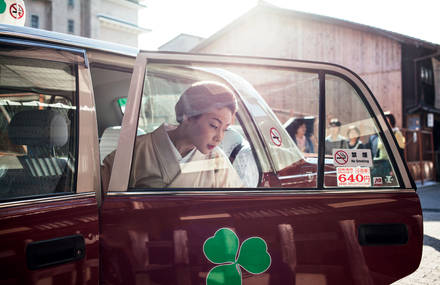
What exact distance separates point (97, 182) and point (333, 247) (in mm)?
1036

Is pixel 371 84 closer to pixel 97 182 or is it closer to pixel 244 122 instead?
pixel 244 122

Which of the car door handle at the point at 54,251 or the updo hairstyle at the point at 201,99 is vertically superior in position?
the updo hairstyle at the point at 201,99

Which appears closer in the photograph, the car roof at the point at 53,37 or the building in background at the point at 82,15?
the car roof at the point at 53,37

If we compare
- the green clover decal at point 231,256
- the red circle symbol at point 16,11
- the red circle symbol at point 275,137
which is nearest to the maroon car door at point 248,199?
the green clover decal at point 231,256

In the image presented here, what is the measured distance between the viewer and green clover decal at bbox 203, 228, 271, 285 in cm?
154

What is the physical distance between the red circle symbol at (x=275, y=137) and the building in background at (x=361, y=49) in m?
15.5

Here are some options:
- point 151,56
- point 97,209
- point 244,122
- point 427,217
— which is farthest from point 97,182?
point 427,217

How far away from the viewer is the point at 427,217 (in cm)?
748

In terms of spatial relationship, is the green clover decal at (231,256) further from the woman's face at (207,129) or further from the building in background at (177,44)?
the building in background at (177,44)

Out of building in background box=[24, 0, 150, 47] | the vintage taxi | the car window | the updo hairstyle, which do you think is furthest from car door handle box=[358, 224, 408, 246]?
building in background box=[24, 0, 150, 47]

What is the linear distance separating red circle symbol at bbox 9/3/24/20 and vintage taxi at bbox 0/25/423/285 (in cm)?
64

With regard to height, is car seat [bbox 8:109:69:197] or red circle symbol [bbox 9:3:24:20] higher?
red circle symbol [bbox 9:3:24:20]

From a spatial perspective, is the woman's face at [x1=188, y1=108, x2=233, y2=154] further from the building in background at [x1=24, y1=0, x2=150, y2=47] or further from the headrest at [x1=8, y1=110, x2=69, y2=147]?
the building in background at [x1=24, y1=0, x2=150, y2=47]

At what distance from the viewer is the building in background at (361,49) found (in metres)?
18.2
